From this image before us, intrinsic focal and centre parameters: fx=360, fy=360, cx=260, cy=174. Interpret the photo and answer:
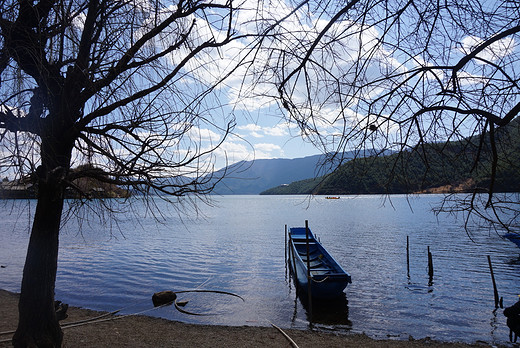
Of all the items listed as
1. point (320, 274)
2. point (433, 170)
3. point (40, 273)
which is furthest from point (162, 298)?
point (433, 170)

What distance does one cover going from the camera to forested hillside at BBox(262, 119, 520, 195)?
3316 mm

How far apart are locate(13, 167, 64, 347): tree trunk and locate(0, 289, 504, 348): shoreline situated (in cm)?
372

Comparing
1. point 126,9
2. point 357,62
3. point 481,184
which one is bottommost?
point 481,184

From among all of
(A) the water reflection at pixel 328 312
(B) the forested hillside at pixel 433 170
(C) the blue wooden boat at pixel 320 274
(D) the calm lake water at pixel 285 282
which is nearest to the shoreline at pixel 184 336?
(D) the calm lake water at pixel 285 282

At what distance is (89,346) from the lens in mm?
8617

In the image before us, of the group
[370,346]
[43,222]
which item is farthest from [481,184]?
[370,346]

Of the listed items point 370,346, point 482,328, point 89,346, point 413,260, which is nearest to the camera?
point 89,346

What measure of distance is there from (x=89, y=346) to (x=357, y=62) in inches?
357

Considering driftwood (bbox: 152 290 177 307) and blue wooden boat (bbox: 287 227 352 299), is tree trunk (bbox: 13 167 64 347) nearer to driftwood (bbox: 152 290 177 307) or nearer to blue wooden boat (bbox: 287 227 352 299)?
blue wooden boat (bbox: 287 227 352 299)

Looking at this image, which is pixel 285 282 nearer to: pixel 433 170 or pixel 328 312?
pixel 328 312

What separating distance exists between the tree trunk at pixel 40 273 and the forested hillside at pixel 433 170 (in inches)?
153

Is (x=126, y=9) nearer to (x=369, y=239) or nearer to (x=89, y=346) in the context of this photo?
(x=89, y=346)

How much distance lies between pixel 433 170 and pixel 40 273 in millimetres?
5359

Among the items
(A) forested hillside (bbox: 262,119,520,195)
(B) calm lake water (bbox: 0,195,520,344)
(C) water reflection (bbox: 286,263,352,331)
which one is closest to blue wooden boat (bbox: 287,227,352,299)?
(C) water reflection (bbox: 286,263,352,331)
